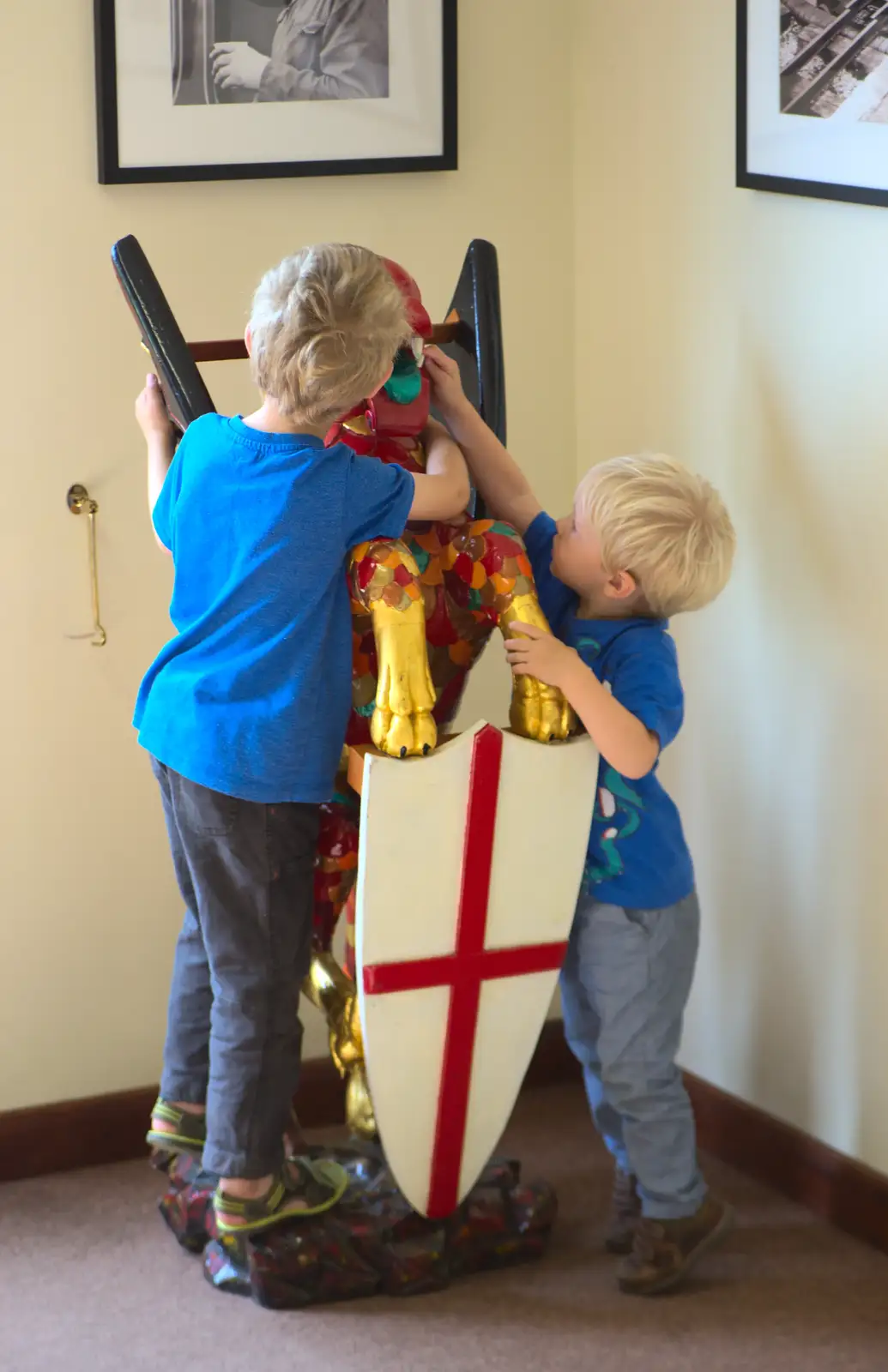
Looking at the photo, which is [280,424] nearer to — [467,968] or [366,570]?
[366,570]

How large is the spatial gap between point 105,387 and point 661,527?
80 centimetres

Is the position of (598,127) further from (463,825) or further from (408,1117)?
(408,1117)

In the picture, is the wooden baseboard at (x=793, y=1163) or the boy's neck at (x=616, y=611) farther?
the wooden baseboard at (x=793, y=1163)

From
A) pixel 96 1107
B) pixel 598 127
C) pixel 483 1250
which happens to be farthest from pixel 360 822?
pixel 598 127

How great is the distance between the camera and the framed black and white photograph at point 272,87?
6.88 ft

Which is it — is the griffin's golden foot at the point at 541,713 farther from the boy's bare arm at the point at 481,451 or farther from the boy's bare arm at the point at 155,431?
the boy's bare arm at the point at 155,431

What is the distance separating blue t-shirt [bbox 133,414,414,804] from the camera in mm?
1672

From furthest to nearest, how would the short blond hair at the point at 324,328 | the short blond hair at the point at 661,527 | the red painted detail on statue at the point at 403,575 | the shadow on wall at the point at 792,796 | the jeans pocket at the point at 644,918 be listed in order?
the shadow on wall at the point at 792,796 → the jeans pocket at the point at 644,918 → the short blond hair at the point at 661,527 → the red painted detail on statue at the point at 403,575 → the short blond hair at the point at 324,328

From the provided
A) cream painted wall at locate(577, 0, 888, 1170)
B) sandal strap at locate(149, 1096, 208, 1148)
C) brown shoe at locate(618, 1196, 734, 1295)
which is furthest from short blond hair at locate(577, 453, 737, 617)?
sandal strap at locate(149, 1096, 208, 1148)

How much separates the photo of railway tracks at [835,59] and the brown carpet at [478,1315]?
52.5 inches

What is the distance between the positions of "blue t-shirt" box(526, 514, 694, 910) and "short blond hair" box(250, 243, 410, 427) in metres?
0.38

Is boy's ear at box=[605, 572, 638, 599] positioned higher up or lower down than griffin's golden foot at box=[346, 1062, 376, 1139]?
higher up

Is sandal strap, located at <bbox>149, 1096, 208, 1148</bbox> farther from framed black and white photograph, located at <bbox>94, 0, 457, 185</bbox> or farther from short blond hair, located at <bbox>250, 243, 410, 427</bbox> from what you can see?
framed black and white photograph, located at <bbox>94, 0, 457, 185</bbox>

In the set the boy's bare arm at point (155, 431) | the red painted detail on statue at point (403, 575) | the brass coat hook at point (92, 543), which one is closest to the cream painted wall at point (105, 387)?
the brass coat hook at point (92, 543)
